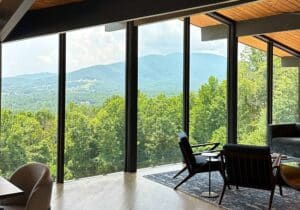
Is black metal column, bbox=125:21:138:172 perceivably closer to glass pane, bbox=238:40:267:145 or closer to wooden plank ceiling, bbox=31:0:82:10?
glass pane, bbox=238:40:267:145

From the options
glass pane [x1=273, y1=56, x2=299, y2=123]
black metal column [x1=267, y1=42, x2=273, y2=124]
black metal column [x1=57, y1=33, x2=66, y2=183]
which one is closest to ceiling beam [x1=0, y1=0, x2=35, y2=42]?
black metal column [x1=57, y1=33, x2=66, y2=183]

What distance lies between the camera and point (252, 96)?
8922mm

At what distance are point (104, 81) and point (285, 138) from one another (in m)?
3.97

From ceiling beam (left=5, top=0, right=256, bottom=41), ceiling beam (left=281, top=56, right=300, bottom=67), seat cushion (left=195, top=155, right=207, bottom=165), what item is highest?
ceiling beam (left=281, top=56, right=300, bottom=67)

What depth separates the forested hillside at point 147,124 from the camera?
5.96 meters

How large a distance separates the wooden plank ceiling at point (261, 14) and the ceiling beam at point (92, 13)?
9.96ft

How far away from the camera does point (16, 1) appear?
280 cm

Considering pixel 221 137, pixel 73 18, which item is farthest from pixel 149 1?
pixel 221 137

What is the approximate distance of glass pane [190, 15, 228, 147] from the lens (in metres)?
8.11

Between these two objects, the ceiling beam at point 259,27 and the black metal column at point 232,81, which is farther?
the black metal column at point 232,81

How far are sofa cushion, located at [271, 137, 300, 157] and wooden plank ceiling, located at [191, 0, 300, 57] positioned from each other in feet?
7.21

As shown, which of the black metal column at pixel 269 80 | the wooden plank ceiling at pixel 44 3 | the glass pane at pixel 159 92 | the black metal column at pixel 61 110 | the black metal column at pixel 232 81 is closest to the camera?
the wooden plank ceiling at pixel 44 3

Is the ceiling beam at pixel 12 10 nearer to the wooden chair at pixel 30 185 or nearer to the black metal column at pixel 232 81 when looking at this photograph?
the wooden chair at pixel 30 185

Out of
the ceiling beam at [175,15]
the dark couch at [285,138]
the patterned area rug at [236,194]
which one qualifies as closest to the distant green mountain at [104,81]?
the ceiling beam at [175,15]
